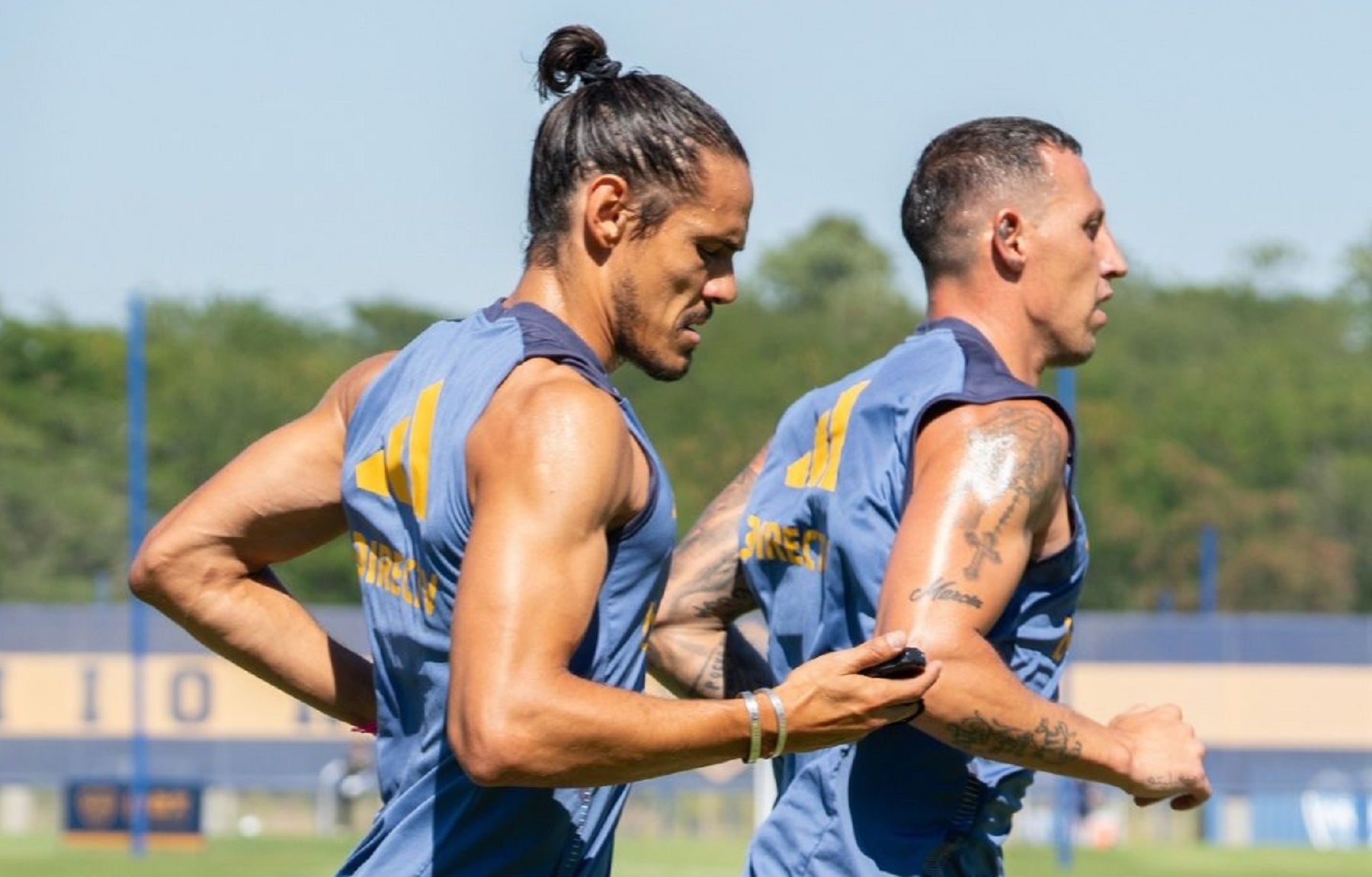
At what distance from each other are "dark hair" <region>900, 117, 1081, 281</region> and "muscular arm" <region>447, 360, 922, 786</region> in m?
1.32

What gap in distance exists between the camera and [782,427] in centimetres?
434

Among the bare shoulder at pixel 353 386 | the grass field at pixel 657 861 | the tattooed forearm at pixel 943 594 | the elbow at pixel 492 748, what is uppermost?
the grass field at pixel 657 861

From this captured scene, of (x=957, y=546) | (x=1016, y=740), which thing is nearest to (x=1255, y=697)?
(x=1016, y=740)

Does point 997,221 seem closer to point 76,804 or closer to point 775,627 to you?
point 775,627

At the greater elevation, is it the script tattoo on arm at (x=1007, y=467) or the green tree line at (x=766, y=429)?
the green tree line at (x=766, y=429)

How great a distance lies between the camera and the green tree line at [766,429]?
38906mm

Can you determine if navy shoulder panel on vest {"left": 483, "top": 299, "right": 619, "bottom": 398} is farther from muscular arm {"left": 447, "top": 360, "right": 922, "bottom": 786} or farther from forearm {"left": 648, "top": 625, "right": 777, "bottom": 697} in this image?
forearm {"left": 648, "top": 625, "right": 777, "bottom": 697}

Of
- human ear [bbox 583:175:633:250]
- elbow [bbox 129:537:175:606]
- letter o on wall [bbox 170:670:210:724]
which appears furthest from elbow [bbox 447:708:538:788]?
letter o on wall [bbox 170:670:210:724]

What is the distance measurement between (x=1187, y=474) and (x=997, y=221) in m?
48.9

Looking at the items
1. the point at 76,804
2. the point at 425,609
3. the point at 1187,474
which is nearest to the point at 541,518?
the point at 425,609

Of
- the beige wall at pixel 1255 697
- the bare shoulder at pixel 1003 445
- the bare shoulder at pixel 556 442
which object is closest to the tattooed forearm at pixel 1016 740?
the bare shoulder at pixel 1003 445

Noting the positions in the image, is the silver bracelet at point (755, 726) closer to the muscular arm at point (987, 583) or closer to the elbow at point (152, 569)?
the muscular arm at point (987, 583)

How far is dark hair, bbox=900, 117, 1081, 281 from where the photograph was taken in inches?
163

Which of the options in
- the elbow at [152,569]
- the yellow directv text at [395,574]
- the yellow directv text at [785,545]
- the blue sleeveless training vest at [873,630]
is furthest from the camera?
the yellow directv text at [785,545]
